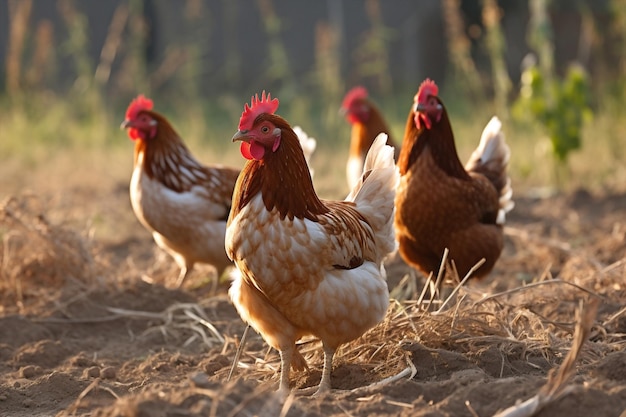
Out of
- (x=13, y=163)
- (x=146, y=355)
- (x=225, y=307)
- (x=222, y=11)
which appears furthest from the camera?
(x=222, y=11)

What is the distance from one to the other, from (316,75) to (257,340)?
29.8 ft

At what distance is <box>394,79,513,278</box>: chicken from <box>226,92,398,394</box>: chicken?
1076mm

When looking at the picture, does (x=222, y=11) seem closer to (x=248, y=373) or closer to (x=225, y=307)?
(x=225, y=307)

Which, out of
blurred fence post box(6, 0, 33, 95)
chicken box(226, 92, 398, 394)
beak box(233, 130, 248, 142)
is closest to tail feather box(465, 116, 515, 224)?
chicken box(226, 92, 398, 394)

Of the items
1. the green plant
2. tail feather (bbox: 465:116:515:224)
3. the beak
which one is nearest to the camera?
the beak

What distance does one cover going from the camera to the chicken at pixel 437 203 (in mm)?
5188

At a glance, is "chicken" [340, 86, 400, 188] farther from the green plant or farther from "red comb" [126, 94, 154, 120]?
"red comb" [126, 94, 154, 120]

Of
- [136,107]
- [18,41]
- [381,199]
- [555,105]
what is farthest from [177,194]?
[18,41]

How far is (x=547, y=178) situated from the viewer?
9555 mm

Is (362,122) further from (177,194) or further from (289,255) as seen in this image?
(289,255)

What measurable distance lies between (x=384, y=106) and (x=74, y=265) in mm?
9062

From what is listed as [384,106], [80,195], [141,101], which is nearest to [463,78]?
[384,106]

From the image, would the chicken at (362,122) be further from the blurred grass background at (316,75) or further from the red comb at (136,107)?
the red comb at (136,107)

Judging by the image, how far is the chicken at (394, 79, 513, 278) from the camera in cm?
519
